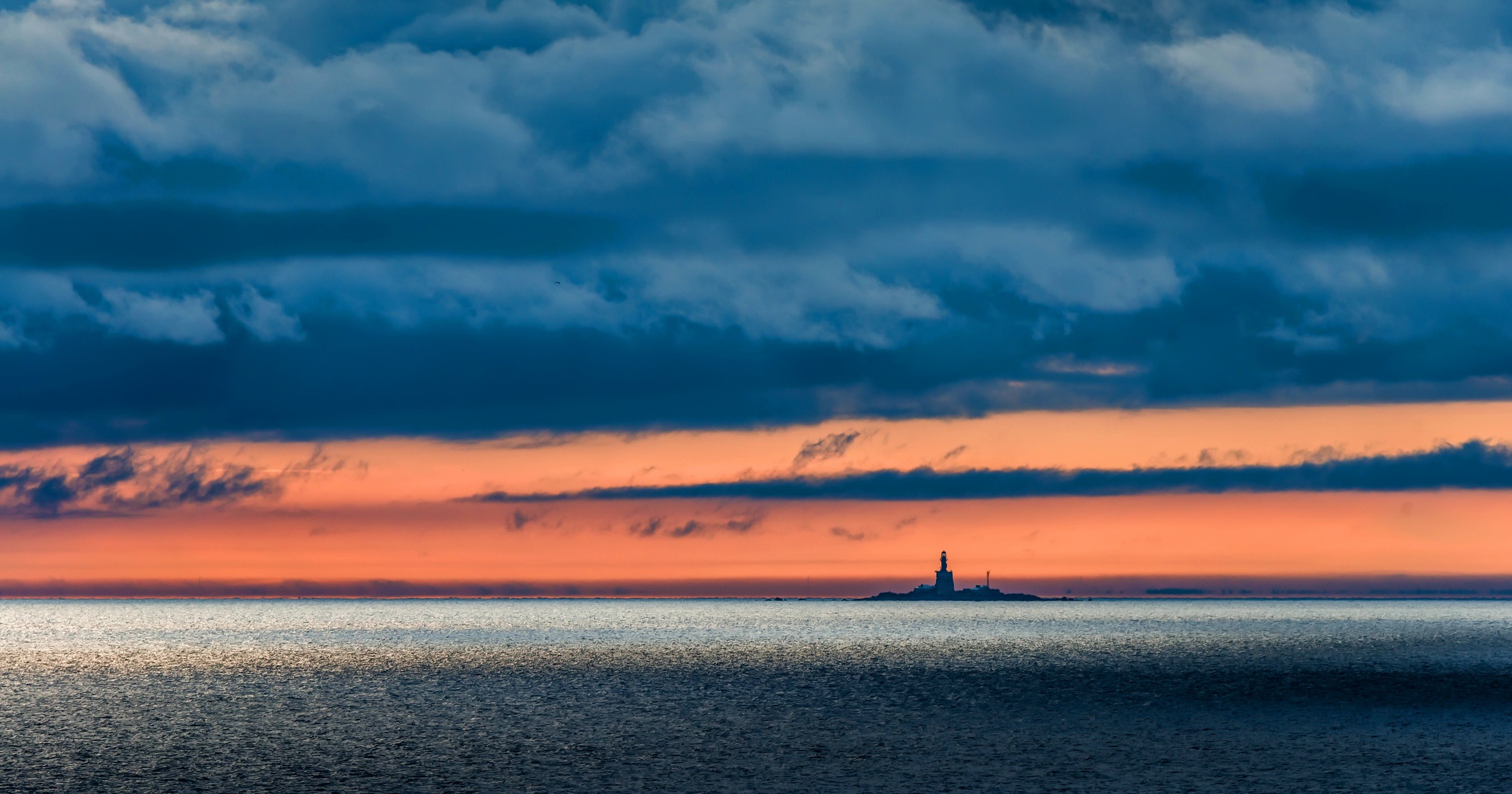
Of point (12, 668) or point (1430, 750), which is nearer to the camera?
point (1430, 750)

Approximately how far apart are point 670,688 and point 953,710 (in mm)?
34350

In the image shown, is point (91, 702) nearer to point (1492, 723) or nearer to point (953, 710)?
point (953, 710)

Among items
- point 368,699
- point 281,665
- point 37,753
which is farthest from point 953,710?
point 281,665

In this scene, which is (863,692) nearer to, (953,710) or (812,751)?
(953,710)

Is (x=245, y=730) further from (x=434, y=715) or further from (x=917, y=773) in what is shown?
(x=917, y=773)

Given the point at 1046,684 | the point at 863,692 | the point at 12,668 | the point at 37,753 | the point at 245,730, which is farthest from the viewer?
the point at 12,668

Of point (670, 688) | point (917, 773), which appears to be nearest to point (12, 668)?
point (670, 688)

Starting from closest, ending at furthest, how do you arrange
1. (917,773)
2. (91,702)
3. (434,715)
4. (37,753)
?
(917,773) → (37,753) → (434,715) → (91,702)

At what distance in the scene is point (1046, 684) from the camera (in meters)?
141

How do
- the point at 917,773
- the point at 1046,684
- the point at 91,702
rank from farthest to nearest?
the point at 1046,684 < the point at 91,702 < the point at 917,773

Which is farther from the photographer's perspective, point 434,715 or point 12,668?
point 12,668

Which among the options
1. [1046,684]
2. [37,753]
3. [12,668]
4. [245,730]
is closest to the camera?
[37,753]

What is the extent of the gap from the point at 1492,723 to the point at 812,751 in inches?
1927

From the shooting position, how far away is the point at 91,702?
116438 millimetres
